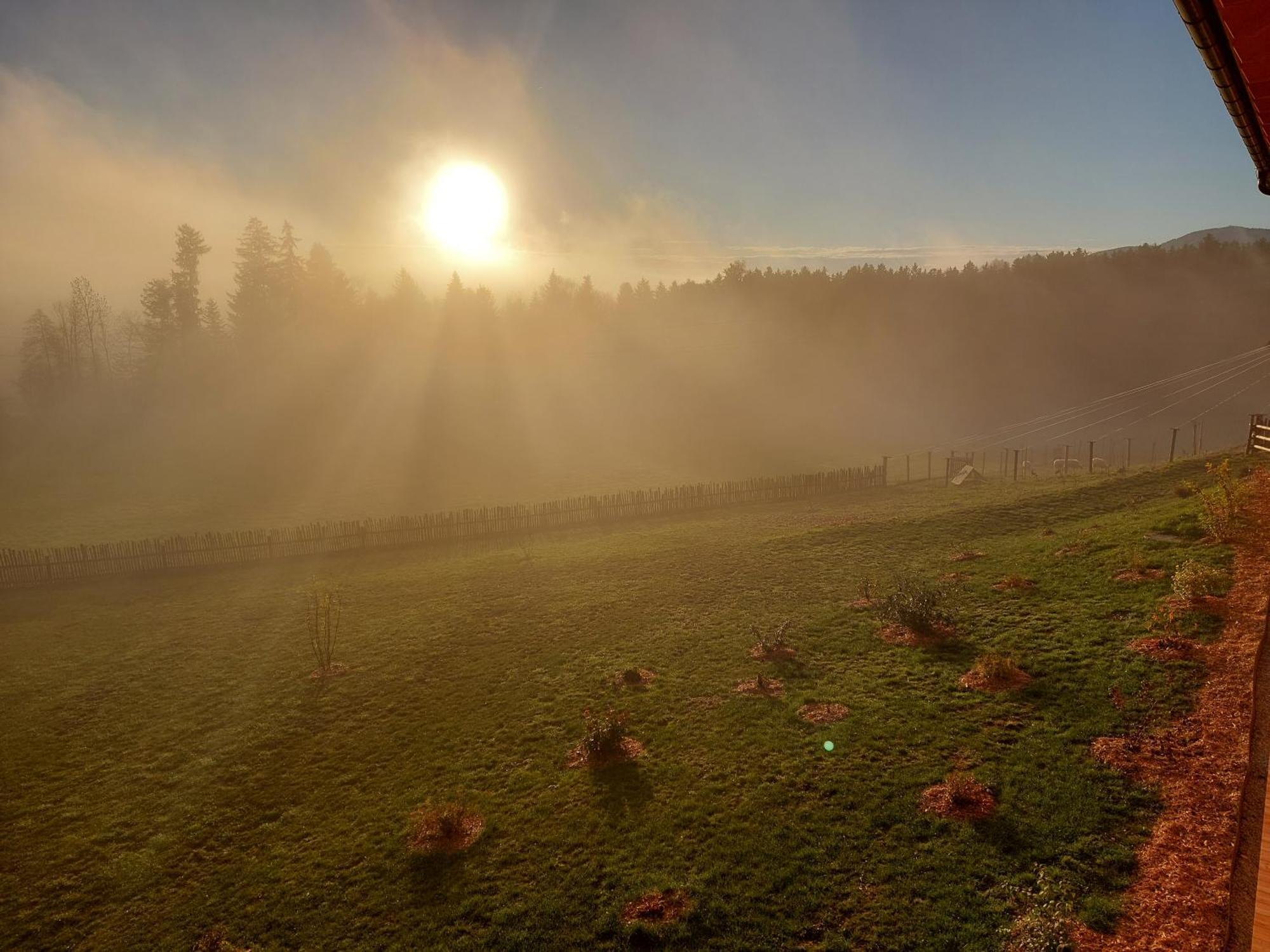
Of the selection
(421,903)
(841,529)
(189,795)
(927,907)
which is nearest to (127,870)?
(189,795)

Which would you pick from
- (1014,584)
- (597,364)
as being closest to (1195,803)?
(1014,584)

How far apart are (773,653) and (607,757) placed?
17.0 feet

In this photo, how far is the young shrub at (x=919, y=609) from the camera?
13711 millimetres

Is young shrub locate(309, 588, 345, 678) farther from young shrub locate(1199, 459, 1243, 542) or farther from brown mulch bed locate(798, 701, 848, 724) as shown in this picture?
young shrub locate(1199, 459, 1243, 542)

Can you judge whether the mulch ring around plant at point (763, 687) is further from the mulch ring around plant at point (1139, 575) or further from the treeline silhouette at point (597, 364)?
A: the treeline silhouette at point (597, 364)

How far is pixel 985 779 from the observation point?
328 inches

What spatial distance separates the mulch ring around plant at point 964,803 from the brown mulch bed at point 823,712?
7.99 ft

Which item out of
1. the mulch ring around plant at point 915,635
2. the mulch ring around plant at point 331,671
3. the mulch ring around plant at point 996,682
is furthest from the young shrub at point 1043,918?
the mulch ring around plant at point 331,671

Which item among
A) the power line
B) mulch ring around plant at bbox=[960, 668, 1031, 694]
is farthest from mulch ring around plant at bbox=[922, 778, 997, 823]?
the power line

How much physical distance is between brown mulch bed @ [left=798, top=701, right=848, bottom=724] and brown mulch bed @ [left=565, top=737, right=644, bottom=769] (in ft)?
10.5

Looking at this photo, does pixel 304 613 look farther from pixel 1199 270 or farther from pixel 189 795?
pixel 1199 270

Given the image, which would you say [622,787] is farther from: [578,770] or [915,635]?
[915,635]

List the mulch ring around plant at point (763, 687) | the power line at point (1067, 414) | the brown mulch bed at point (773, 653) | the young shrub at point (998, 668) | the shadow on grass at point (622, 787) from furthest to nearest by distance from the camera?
1. the power line at point (1067, 414)
2. the brown mulch bed at point (773, 653)
3. the mulch ring around plant at point (763, 687)
4. the young shrub at point (998, 668)
5. the shadow on grass at point (622, 787)

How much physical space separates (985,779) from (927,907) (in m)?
2.60
